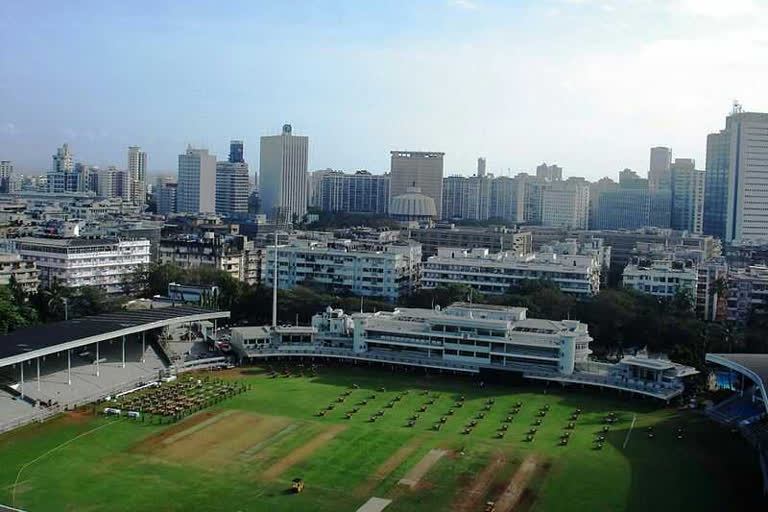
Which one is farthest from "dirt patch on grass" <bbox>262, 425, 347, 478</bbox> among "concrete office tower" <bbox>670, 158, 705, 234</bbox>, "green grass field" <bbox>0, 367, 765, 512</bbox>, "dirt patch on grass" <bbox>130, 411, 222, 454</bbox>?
"concrete office tower" <bbox>670, 158, 705, 234</bbox>

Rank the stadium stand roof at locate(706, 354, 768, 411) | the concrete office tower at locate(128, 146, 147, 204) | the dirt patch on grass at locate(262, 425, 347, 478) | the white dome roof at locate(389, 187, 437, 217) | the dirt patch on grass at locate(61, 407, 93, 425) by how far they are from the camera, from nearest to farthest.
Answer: the dirt patch on grass at locate(262, 425, 347, 478) → the stadium stand roof at locate(706, 354, 768, 411) → the dirt patch on grass at locate(61, 407, 93, 425) → the white dome roof at locate(389, 187, 437, 217) → the concrete office tower at locate(128, 146, 147, 204)

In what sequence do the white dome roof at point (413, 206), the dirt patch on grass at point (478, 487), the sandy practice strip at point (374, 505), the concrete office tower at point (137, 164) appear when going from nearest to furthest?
the sandy practice strip at point (374, 505) < the dirt patch on grass at point (478, 487) < the white dome roof at point (413, 206) < the concrete office tower at point (137, 164)

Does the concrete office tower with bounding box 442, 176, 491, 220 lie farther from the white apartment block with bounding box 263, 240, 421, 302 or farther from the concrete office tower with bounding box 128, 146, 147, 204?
the white apartment block with bounding box 263, 240, 421, 302

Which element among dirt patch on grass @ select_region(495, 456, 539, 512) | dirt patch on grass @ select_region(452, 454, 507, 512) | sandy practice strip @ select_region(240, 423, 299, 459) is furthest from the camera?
sandy practice strip @ select_region(240, 423, 299, 459)

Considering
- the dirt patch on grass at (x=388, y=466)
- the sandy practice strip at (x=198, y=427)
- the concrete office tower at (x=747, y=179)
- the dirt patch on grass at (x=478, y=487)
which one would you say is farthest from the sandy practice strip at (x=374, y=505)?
the concrete office tower at (x=747, y=179)

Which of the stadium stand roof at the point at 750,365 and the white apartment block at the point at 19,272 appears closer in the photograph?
the stadium stand roof at the point at 750,365

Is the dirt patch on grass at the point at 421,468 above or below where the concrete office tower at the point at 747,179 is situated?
below

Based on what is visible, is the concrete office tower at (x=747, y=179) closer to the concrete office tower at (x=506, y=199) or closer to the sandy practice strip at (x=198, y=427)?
the concrete office tower at (x=506, y=199)
